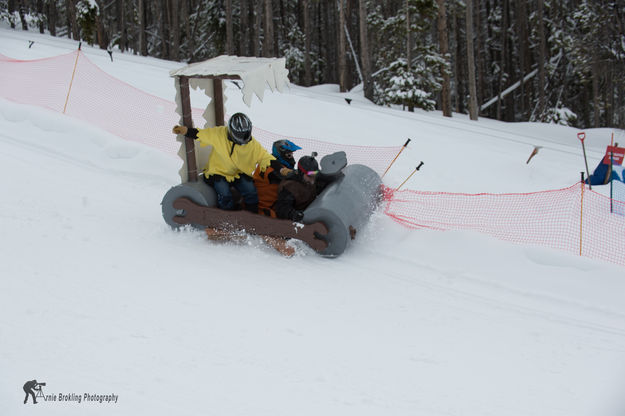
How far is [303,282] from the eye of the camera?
17.3 feet

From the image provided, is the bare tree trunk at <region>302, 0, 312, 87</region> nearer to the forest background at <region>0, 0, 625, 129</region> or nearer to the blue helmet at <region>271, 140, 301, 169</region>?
the forest background at <region>0, 0, 625, 129</region>

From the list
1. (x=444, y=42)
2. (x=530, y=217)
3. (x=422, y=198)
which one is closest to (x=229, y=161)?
(x=422, y=198)

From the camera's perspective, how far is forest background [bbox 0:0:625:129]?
1808 cm

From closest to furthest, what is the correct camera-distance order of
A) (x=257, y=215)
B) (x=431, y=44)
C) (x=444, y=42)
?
(x=257, y=215) → (x=444, y=42) → (x=431, y=44)

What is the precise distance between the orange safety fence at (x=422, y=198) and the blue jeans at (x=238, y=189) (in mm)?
1963

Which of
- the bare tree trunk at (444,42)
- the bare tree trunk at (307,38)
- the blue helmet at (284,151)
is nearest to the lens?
the blue helmet at (284,151)

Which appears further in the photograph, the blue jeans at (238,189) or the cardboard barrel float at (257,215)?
the blue jeans at (238,189)

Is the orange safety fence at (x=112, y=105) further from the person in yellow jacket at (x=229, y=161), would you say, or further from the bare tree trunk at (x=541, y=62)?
the bare tree trunk at (x=541, y=62)

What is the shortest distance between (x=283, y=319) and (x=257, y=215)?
1772 mm

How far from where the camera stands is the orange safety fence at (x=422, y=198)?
655cm

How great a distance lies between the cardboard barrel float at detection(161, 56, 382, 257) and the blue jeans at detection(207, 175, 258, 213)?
0.53ft

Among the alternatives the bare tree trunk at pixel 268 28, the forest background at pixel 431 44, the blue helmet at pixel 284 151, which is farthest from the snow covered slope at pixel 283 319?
the bare tree trunk at pixel 268 28

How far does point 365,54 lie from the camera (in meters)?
19.9

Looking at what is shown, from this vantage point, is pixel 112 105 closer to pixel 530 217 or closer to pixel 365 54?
pixel 530 217
